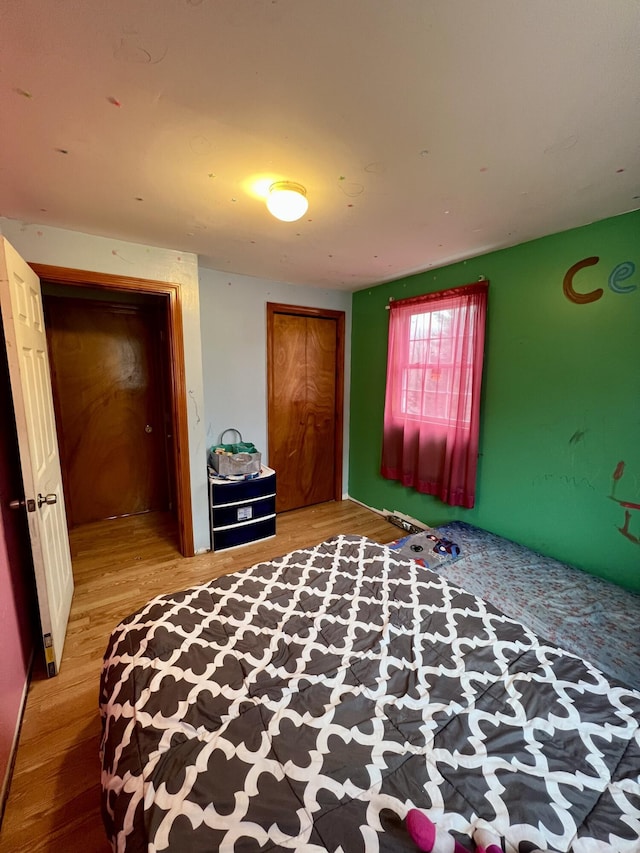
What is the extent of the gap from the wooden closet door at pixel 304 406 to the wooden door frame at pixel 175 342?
3.23 feet

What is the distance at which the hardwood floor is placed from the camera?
1.15 m

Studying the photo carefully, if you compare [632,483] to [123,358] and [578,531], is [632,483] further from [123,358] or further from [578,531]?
[123,358]

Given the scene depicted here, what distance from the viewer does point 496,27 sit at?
0.84 meters

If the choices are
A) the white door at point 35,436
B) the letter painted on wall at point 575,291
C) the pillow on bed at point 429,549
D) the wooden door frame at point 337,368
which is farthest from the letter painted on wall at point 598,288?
the white door at point 35,436

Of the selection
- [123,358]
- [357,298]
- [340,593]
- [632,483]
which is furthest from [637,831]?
[123,358]

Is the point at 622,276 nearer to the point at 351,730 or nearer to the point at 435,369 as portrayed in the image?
the point at 435,369

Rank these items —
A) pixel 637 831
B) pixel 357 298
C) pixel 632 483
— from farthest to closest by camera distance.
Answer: pixel 357 298 < pixel 632 483 < pixel 637 831

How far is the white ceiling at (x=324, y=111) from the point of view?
2.71 feet

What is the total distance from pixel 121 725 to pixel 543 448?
2474mm

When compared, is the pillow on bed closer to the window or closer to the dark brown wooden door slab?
the window

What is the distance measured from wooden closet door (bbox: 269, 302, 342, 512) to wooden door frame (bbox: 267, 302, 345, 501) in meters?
0.01

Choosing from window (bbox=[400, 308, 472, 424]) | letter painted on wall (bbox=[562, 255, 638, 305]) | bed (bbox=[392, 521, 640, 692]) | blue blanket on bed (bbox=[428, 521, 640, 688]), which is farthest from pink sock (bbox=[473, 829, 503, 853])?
letter painted on wall (bbox=[562, 255, 638, 305])

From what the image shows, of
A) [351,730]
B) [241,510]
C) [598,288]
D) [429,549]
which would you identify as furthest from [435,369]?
[351,730]

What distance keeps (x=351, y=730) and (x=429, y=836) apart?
28 cm
